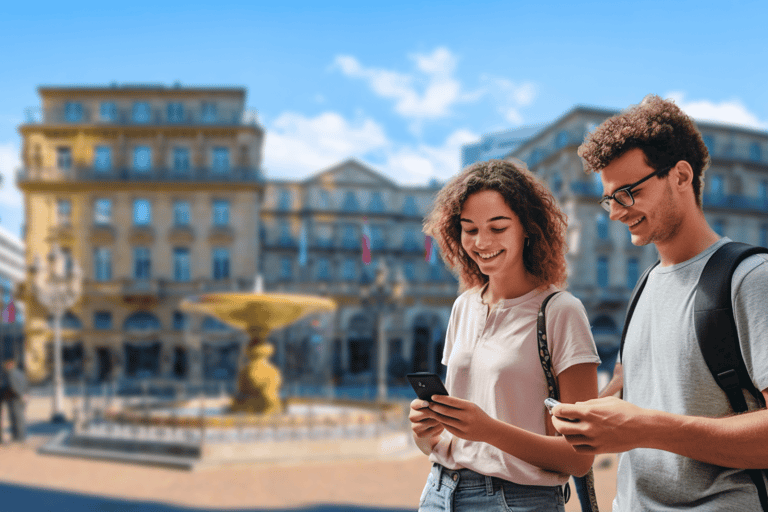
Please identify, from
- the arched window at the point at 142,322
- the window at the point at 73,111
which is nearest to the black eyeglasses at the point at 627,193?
the arched window at the point at 142,322

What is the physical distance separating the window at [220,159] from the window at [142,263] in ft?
21.4

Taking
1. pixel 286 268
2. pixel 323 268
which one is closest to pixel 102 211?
pixel 286 268

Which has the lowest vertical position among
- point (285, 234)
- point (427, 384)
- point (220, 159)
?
point (427, 384)

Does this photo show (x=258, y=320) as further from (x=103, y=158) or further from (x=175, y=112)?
(x=103, y=158)

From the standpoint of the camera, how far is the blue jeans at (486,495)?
79.0 inches

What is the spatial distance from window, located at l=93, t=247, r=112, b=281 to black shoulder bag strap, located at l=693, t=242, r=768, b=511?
128 ft

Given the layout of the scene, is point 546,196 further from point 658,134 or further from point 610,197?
point 658,134

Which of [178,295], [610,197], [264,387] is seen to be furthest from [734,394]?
[178,295]

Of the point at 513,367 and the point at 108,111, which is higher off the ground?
the point at 108,111

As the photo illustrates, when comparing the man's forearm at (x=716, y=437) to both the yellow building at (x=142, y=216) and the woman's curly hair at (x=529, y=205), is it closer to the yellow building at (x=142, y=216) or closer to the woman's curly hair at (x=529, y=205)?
the woman's curly hair at (x=529, y=205)

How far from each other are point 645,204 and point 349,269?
46.2 metres

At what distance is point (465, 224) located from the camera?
2199 millimetres

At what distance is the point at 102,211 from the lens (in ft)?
123

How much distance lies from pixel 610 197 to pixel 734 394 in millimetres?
650
